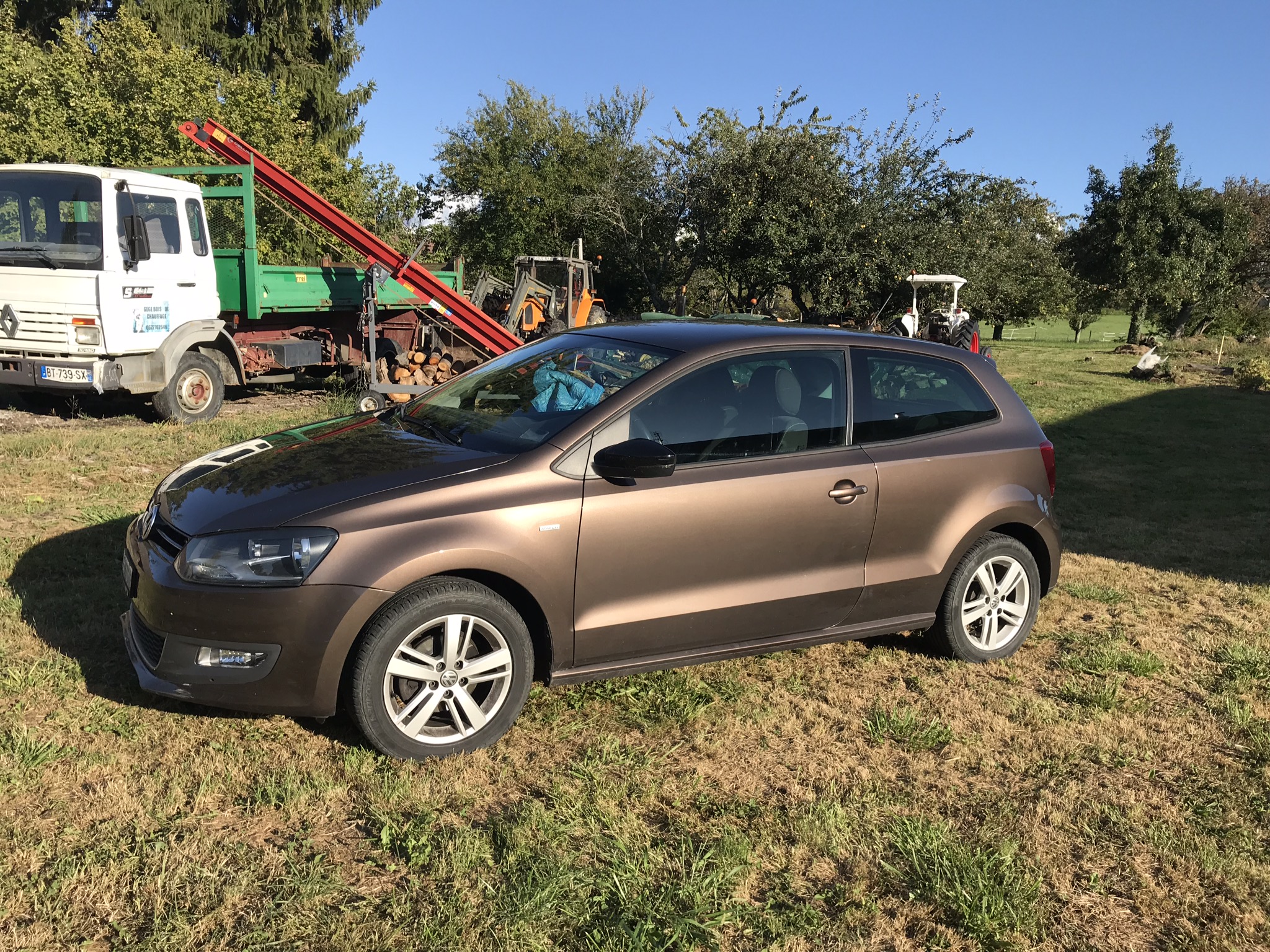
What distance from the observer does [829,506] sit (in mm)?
4051

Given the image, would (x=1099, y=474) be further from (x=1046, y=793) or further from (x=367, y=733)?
(x=367, y=733)

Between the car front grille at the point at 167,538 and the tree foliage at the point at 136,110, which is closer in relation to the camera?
the car front grille at the point at 167,538

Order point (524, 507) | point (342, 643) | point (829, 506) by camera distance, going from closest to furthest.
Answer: point (342, 643), point (524, 507), point (829, 506)

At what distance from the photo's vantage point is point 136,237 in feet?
29.7

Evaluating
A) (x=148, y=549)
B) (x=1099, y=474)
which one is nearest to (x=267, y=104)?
(x=1099, y=474)

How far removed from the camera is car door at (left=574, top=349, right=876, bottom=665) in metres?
3.66

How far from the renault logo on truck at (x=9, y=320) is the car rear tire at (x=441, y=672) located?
7.87m

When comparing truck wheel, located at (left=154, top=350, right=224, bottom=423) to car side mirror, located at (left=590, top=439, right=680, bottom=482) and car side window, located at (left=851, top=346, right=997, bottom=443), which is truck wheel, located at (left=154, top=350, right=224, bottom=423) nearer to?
car side mirror, located at (left=590, top=439, right=680, bottom=482)

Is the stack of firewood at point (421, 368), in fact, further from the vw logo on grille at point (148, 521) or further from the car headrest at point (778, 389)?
the car headrest at point (778, 389)

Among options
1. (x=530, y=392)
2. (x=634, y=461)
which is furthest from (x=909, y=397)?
(x=530, y=392)

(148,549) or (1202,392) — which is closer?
(148,549)

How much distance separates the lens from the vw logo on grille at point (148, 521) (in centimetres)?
373

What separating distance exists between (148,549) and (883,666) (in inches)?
127

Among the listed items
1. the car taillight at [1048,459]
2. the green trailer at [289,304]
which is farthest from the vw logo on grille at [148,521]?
the green trailer at [289,304]
